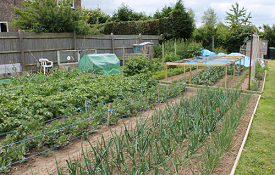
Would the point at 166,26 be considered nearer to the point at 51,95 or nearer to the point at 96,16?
the point at 96,16

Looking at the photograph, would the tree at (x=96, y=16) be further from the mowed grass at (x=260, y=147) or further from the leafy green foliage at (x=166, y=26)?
the mowed grass at (x=260, y=147)

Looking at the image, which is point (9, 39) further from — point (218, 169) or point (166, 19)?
point (166, 19)

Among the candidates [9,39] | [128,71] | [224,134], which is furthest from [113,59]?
[224,134]

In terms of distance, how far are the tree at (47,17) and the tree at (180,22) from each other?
995 cm

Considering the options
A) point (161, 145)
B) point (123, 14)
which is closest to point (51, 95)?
point (161, 145)

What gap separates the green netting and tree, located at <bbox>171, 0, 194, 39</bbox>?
33.3 feet

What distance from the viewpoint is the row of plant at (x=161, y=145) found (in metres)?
2.79

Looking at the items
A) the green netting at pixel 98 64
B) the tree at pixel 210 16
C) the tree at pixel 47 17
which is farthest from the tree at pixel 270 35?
the tree at pixel 47 17

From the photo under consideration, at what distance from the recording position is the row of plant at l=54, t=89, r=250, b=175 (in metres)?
2.79

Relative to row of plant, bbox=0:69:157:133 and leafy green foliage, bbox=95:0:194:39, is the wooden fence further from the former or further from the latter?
leafy green foliage, bbox=95:0:194:39

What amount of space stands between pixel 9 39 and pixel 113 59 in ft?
15.8

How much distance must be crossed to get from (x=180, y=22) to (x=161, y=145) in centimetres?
1824

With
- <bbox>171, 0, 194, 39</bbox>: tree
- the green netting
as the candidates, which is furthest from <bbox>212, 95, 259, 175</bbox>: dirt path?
<bbox>171, 0, 194, 39</bbox>: tree

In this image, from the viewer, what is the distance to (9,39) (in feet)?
34.7
